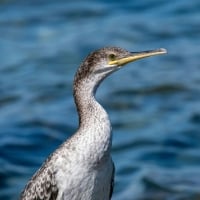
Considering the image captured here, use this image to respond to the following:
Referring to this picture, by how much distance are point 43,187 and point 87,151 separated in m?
0.56

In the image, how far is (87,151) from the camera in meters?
9.21

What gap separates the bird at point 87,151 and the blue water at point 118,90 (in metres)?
4.53

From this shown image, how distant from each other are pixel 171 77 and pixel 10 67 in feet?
8.90

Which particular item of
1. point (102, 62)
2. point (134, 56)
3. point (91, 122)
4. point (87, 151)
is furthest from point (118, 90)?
point (87, 151)

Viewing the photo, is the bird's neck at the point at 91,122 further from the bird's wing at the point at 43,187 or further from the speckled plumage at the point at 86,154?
the bird's wing at the point at 43,187

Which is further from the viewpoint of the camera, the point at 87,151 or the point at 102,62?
the point at 102,62

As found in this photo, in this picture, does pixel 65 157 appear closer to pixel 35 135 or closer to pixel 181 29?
pixel 35 135

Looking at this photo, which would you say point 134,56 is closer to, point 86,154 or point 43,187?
point 86,154

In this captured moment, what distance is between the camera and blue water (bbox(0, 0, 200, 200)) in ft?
49.8

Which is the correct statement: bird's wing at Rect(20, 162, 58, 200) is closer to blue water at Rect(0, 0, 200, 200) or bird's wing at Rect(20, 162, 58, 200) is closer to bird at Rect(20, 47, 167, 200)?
bird at Rect(20, 47, 167, 200)

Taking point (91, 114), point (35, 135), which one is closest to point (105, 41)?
point (35, 135)

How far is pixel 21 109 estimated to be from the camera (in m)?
17.7

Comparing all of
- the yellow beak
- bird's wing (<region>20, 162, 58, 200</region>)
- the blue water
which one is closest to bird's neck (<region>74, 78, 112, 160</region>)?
the yellow beak

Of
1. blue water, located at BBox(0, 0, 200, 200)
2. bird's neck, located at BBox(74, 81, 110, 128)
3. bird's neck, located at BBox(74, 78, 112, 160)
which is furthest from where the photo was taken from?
blue water, located at BBox(0, 0, 200, 200)
